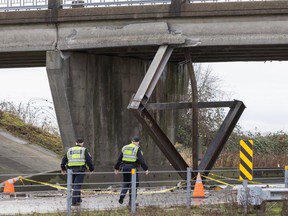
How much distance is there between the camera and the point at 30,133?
3797 cm

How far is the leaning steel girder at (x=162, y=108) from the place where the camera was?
2047 centimetres

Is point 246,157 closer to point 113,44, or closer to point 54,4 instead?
point 113,44

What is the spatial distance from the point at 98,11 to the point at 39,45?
2165 millimetres

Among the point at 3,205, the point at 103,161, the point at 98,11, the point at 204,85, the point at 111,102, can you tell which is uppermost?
the point at 204,85

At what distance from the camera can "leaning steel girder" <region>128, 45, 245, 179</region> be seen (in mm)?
20469

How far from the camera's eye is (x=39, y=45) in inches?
893

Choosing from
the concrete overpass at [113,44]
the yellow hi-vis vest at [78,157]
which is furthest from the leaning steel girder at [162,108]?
the yellow hi-vis vest at [78,157]

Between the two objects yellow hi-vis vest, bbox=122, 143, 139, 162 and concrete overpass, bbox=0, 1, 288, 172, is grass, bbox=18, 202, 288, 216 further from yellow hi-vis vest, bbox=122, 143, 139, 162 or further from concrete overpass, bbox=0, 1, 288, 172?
concrete overpass, bbox=0, 1, 288, 172

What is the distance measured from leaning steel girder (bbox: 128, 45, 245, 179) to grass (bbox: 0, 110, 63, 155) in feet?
48.5

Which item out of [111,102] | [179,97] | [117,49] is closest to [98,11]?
[117,49]

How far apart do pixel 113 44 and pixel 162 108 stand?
248cm

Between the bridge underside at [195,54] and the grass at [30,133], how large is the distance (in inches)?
368

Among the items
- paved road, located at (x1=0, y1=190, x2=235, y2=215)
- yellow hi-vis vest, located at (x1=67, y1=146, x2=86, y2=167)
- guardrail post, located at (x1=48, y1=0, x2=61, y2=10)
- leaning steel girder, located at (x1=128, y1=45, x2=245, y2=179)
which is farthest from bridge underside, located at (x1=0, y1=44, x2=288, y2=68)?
yellow hi-vis vest, located at (x1=67, y1=146, x2=86, y2=167)

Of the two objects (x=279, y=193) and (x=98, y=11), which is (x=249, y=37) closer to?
(x=98, y=11)
